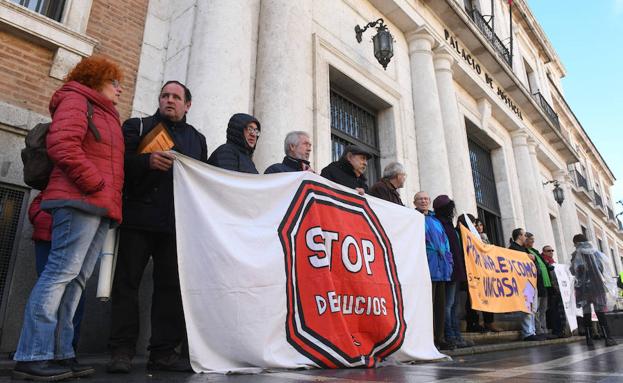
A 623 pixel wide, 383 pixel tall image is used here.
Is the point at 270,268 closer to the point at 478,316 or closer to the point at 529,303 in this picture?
the point at 478,316

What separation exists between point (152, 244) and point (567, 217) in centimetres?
1869

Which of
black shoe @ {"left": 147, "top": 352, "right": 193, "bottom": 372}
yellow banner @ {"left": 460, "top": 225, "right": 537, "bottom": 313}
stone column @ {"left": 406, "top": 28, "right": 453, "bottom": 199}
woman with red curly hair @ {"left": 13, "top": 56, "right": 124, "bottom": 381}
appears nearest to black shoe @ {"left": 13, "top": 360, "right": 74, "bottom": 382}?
woman with red curly hair @ {"left": 13, "top": 56, "right": 124, "bottom": 381}

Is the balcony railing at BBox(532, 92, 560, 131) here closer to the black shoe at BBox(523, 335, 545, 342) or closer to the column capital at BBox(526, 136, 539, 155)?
the column capital at BBox(526, 136, 539, 155)

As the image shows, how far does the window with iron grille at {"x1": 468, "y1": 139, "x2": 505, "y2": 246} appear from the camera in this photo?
1210cm

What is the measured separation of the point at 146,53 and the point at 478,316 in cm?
599

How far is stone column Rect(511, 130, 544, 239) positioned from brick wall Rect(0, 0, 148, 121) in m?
12.4

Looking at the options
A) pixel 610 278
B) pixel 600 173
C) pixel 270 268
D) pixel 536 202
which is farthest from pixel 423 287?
pixel 600 173

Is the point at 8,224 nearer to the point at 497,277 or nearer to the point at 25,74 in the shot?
the point at 25,74

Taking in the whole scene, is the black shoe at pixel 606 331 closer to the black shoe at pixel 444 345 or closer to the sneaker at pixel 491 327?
the sneaker at pixel 491 327

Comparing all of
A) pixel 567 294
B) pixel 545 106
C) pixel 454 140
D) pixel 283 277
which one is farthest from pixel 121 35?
pixel 545 106

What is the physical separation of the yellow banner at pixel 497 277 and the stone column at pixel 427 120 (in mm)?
2063

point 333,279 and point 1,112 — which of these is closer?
point 333,279

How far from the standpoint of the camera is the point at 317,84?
6.49m

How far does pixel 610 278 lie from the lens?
6230mm
